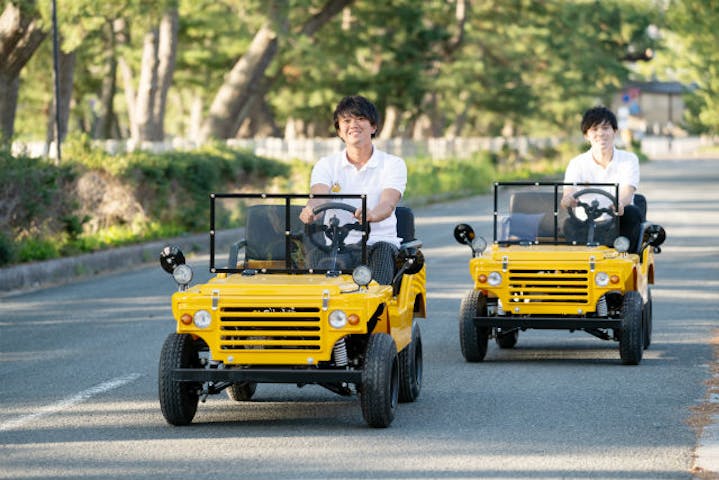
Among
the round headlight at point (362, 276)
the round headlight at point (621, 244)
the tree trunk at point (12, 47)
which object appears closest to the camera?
the round headlight at point (362, 276)

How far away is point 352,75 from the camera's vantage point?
53.3 metres

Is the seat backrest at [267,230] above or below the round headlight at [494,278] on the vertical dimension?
above

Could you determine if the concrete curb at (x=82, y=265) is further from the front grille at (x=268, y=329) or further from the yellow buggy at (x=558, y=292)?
the front grille at (x=268, y=329)

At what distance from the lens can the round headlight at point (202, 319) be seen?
870 cm

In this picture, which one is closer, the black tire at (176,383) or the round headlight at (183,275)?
the black tire at (176,383)

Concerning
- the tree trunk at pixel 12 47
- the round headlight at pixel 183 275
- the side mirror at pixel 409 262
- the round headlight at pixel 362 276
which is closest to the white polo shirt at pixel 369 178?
the side mirror at pixel 409 262

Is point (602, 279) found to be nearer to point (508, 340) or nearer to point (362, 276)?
point (508, 340)

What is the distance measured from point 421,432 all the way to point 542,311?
3.47 meters

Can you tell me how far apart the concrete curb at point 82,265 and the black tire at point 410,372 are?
987cm

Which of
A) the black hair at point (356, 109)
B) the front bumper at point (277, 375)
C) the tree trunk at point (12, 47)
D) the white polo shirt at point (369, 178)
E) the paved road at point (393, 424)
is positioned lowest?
the paved road at point (393, 424)

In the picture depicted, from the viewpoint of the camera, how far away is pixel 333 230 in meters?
9.61

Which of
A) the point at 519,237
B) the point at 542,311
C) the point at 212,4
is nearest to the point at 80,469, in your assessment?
the point at 542,311

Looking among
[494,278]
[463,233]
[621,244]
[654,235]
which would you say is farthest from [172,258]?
[654,235]

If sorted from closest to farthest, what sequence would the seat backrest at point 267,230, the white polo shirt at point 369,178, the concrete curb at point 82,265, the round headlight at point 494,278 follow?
the seat backrest at point 267,230
the white polo shirt at point 369,178
the round headlight at point 494,278
the concrete curb at point 82,265
